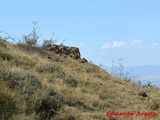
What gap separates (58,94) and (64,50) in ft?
33.8

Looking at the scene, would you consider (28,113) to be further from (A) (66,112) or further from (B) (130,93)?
(B) (130,93)

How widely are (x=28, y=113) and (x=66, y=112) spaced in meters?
1.20

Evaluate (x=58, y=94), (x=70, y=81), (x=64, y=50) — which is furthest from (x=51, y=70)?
(x=64, y=50)

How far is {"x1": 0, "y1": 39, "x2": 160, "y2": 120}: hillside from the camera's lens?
361 inches

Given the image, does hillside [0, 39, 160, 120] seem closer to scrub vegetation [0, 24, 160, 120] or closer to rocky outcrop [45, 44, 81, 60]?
scrub vegetation [0, 24, 160, 120]

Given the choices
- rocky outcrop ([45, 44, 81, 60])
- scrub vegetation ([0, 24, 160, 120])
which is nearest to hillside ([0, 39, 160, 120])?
scrub vegetation ([0, 24, 160, 120])

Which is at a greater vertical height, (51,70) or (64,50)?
(64,50)

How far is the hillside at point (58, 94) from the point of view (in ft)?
30.1

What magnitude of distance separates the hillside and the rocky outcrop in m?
→ 2.78

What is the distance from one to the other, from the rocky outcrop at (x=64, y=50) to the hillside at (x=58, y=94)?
2.78 meters

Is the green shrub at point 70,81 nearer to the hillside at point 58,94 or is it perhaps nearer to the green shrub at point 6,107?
the hillside at point 58,94

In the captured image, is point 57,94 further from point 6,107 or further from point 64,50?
point 64,50

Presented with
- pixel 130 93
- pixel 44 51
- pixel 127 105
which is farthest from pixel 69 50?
pixel 127 105

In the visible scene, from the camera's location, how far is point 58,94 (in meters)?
10.6
